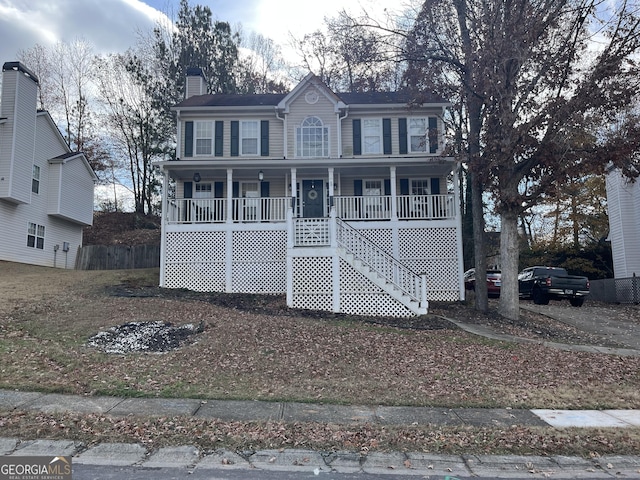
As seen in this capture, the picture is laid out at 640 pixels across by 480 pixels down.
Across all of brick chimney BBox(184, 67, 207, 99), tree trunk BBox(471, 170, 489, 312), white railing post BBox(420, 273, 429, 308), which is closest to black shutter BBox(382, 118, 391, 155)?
tree trunk BBox(471, 170, 489, 312)

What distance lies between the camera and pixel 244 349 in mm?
8930

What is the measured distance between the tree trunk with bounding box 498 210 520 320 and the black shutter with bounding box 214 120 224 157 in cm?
1093

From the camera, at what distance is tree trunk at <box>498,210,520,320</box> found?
45.2 feet

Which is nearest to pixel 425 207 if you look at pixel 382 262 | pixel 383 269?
pixel 382 262

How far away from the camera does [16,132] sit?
20.0 m

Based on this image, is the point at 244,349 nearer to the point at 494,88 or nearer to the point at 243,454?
the point at 243,454

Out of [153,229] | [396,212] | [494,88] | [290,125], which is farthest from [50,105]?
[494,88]

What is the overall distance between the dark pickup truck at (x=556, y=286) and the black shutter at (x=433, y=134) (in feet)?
23.6

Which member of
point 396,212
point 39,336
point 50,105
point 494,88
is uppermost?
point 50,105

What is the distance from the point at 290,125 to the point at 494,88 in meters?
8.18

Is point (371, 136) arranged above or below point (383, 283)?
above

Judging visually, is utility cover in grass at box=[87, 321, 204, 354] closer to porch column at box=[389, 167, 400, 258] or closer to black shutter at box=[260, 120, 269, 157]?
porch column at box=[389, 167, 400, 258]

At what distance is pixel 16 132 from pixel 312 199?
13289 mm

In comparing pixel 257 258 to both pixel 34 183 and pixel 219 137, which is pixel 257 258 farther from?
pixel 34 183
